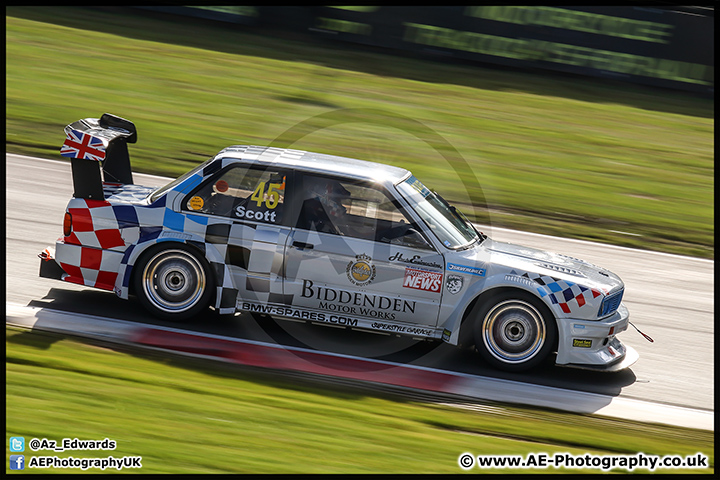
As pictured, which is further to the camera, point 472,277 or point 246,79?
point 246,79

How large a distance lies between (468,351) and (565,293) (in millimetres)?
1084

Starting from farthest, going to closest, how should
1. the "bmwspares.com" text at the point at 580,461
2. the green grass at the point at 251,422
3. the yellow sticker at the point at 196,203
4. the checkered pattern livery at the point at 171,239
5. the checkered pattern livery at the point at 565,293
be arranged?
the yellow sticker at the point at 196,203 < the checkered pattern livery at the point at 171,239 < the checkered pattern livery at the point at 565,293 < the "bmwspares.com" text at the point at 580,461 < the green grass at the point at 251,422

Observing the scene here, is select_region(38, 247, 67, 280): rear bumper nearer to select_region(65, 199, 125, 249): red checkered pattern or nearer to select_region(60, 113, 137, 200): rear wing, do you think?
select_region(65, 199, 125, 249): red checkered pattern

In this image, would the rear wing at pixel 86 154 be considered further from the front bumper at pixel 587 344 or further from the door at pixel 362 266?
the front bumper at pixel 587 344

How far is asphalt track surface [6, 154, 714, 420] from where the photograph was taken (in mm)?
6031

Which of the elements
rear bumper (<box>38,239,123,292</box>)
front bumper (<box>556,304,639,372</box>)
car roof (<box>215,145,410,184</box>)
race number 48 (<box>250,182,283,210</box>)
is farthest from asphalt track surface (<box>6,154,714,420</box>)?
car roof (<box>215,145,410,184</box>)

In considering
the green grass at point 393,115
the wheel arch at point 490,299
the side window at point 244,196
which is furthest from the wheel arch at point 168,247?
the green grass at point 393,115

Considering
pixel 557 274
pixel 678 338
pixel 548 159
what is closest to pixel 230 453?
pixel 557 274

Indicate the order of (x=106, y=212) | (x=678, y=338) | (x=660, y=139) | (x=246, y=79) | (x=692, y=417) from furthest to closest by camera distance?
1. (x=246, y=79)
2. (x=660, y=139)
3. (x=678, y=338)
4. (x=106, y=212)
5. (x=692, y=417)

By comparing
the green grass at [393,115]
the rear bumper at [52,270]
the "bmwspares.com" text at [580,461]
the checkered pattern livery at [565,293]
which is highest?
the green grass at [393,115]

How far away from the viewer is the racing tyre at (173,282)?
6035 mm

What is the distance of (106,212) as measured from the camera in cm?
609

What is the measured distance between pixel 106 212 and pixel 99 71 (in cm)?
1095
